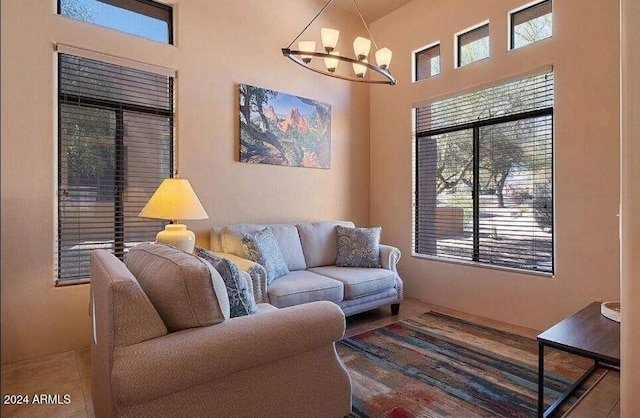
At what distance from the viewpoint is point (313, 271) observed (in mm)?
3762

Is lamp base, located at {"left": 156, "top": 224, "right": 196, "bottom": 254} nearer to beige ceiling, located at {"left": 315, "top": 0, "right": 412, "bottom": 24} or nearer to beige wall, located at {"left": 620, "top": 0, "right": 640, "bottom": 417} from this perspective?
beige wall, located at {"left": 620, "top": 0, "right": 640, "bottom": 417}

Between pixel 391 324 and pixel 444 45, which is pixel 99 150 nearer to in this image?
pixel 391 324

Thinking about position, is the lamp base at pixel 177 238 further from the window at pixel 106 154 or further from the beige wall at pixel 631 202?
the beige wall at pixel 631 202

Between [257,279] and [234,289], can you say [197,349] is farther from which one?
[257,279]

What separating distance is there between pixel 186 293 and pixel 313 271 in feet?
7.38

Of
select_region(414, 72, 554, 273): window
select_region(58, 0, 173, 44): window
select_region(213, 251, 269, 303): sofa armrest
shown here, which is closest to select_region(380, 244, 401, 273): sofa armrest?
select_region(414, 72, 554, 273): window

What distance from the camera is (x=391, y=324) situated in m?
3.56

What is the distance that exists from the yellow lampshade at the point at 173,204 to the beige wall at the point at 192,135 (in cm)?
56

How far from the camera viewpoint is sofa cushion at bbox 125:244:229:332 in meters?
1.58

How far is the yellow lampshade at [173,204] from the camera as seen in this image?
2855 mm

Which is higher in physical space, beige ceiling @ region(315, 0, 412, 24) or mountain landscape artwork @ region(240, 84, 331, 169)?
beige ceiling @ region(315, 0, 412, 24)

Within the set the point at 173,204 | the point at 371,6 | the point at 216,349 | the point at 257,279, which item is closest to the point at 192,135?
the point at 173,204

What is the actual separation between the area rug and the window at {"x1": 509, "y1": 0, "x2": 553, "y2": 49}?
2712 millimetres

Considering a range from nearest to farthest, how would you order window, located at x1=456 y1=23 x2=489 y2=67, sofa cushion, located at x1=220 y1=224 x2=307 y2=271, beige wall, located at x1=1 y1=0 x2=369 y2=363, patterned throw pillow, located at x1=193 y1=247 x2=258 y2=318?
1. patterned throw pillow, located at x1=193 y1=247 x2=258 y2=318
2. beige wall, located at x1=1 y1=0 x2=369 y2=363
3. sofa cushion, located at x1=220 y1=224 x2=307 y2=271
4. window, located at x1=456 y1=23 x2=489 y2=67
